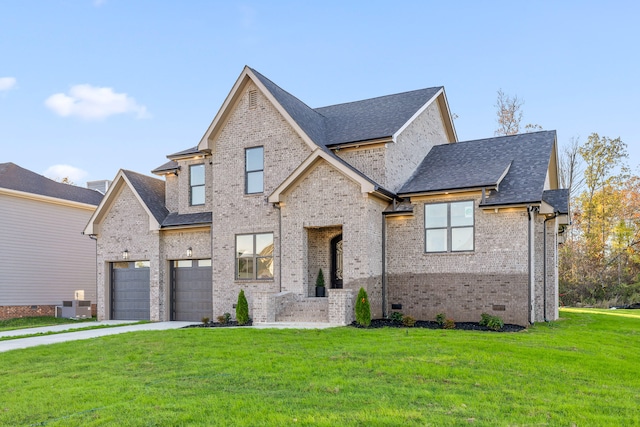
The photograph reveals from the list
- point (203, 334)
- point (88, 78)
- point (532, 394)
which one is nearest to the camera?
point (532, 394)

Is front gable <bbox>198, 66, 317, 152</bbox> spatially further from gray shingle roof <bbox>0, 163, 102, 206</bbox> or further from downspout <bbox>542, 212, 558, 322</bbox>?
gray shingle roof <bbox>0, 163, 102, 206</bbox>

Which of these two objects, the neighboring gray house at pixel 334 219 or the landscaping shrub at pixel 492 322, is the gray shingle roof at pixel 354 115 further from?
the landscaping shrub at pixel 492 322

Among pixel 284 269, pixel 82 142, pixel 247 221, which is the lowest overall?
pixel 284 269

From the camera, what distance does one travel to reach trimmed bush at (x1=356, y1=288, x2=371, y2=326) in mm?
15469

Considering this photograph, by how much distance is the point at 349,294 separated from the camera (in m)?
16.0

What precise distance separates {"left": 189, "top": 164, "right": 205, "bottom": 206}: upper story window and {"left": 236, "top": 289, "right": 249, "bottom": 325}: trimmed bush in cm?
533

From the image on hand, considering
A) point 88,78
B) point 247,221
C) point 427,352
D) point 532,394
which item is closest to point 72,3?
point 88,78

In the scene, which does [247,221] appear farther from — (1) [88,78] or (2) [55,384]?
(1) [88,78]

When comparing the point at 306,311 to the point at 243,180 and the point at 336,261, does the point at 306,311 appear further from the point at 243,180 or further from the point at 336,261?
the point at 243,180

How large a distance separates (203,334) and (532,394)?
873 cm

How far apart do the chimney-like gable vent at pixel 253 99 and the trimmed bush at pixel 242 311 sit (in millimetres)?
6810

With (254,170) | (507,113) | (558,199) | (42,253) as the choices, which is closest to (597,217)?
(507,113)

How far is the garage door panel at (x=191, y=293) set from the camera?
20.5 metres

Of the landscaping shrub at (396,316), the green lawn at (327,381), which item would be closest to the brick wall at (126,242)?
the green lawn at (327,381)
